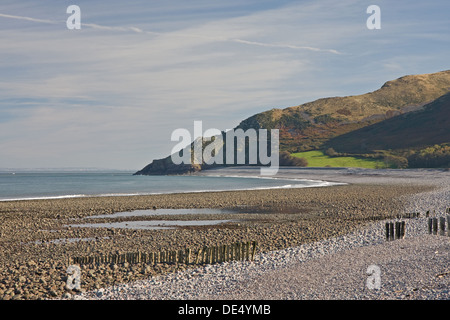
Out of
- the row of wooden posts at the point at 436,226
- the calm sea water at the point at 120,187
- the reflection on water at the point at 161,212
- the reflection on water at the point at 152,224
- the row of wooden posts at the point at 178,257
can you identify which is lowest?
the calm sea water at the point at 120,187

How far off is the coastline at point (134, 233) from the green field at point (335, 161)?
88.6 metres

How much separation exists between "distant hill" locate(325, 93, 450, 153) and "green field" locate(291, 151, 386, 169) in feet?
36.3

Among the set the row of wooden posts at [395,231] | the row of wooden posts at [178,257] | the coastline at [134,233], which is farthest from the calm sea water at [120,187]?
the row of wooden posts at [395,231]

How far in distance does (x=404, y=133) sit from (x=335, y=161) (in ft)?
150

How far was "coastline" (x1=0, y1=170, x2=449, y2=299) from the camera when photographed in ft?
54.2

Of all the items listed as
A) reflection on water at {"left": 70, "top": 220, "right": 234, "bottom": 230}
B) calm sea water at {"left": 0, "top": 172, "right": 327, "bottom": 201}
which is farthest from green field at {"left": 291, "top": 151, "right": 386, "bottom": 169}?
reflection on water at {"left": 70, "top": 220, "right": 234, "bottom": 230}

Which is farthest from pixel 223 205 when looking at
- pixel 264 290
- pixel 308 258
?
pixel 264 290

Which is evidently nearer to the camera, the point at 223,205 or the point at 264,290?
the point at 264,290

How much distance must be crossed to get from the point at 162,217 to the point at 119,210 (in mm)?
7002

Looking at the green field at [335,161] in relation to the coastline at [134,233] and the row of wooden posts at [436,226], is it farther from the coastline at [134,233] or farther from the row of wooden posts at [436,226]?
the row of wooden posts at [436,226]

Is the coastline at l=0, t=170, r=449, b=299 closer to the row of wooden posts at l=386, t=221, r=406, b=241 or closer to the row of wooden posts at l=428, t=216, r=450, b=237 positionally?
the row of wooden posts at l=386, t=221, r=406, b=241

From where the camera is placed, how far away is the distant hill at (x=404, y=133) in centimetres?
15975

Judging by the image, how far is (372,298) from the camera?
12.5m
